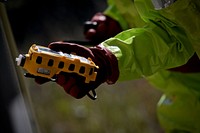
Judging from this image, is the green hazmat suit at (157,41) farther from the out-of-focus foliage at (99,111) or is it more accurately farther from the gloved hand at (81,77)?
the out-of-focus foliage at (99,111)

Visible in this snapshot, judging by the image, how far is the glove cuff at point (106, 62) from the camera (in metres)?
0.63

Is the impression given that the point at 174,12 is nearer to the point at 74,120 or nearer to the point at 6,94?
the point at 6,94

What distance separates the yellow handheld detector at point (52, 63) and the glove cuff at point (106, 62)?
0.11 feet

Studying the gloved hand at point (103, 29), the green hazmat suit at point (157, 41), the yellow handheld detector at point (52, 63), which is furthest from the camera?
the gloved hand at point (103, 29)

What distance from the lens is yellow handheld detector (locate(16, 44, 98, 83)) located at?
1.81ft

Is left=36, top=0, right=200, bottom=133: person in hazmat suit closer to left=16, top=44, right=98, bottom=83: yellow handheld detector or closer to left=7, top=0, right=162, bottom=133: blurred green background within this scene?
left=16, top=44, right=98, bottom=83: yellow handheld detector

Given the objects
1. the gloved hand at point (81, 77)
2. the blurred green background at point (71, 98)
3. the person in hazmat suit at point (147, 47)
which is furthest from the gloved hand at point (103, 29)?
the gloved hand at point (81, 77)

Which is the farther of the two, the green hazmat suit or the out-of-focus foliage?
the out-of-focus foliage

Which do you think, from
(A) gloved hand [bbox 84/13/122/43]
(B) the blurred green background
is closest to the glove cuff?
(A) gloved hand [bbox 84/13/122/43]

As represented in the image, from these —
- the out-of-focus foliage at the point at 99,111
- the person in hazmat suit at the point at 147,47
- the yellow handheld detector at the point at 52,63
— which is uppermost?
the yellow handheld detector at the point at 52,63

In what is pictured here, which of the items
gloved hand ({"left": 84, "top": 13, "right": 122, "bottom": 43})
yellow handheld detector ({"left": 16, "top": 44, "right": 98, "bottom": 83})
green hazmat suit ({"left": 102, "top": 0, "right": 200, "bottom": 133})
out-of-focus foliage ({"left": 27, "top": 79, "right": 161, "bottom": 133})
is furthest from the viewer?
out-of-focus foliage ({"left": 27, "top": 79, "right": 161, "bottom": 133})

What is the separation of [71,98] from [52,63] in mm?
707

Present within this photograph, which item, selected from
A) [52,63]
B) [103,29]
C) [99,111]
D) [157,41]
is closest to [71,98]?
[99,111]

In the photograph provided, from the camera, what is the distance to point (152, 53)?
70 centimetres
